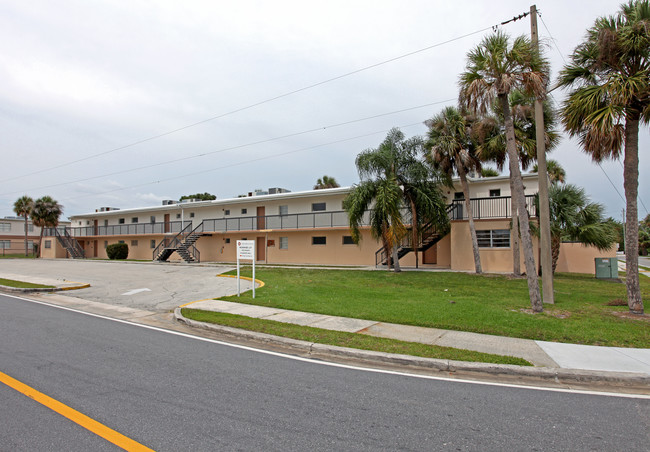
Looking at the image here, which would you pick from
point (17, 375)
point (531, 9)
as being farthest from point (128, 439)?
point (531, 9)

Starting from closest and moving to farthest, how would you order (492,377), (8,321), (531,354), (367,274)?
(492,377) → (531,354) → (8,321) → (367,274)

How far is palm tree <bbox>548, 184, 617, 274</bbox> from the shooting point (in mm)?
18328

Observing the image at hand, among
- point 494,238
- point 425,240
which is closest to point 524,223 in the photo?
point 494,238

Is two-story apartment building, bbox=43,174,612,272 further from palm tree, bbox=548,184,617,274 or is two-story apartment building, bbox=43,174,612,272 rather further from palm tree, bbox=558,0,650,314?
palm tree, bbox=558,0,650,314

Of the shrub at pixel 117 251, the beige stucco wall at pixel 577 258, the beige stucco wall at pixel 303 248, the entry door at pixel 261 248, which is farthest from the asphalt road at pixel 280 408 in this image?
the shrub at pixel 117 251

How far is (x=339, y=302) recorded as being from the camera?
1179 centimetres

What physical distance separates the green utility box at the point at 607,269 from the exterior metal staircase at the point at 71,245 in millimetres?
48386

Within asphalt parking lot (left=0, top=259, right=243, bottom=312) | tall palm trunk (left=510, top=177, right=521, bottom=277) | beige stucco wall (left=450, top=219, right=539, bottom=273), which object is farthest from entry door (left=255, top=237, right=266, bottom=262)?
tall palm trunk (left=510, top=177, right=521, bottom=277)

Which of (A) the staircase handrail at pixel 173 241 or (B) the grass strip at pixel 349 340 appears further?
(A) the staircase handrail at pixel 173 241

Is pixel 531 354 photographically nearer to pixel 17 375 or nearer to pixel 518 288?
pixel 17 375

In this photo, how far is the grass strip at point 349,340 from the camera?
635 centimetres

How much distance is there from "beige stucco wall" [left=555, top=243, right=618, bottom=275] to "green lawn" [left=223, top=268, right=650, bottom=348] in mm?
7883

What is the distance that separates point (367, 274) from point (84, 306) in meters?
12.3

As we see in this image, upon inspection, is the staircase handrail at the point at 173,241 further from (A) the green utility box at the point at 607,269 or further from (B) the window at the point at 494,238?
(A) the green utility box at the point at 607,269
